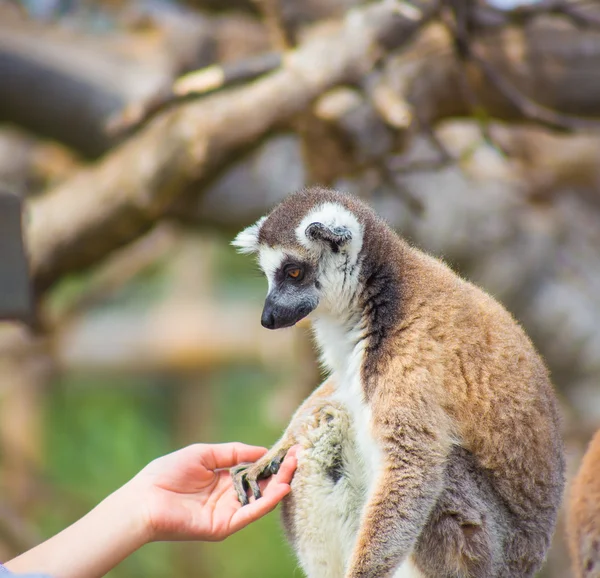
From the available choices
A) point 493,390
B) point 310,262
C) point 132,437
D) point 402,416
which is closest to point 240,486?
point 402,416

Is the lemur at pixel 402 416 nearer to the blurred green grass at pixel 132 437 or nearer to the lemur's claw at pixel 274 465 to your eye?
the lemur's claw at pixel 274 465

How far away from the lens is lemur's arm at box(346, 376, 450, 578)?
7.19 ft

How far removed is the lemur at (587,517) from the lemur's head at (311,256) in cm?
108

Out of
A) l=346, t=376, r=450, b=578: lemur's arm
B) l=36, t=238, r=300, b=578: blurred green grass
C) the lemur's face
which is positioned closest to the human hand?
l=346, t=376, r=450, b=578: lemur's arm

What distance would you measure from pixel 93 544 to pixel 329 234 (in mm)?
1111

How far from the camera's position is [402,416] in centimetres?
226

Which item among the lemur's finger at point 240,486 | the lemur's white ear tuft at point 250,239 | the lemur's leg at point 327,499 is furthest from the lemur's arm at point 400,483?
the lemur's white ear tuft at point 250,239

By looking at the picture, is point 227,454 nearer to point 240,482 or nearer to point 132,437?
point 240,482

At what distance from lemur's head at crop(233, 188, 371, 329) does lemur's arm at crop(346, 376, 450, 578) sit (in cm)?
39

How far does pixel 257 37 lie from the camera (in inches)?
247

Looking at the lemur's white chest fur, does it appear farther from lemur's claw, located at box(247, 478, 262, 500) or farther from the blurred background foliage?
the blurred background foliage

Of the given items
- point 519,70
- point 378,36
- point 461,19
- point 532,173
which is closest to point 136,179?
point 378,36

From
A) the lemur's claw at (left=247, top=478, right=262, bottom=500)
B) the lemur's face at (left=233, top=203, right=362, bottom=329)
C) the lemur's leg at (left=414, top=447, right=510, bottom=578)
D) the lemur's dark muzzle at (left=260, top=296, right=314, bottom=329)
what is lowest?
the lemur's leg at (left=414, top=447, right=510, bottom=578)

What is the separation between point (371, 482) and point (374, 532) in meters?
0.22
